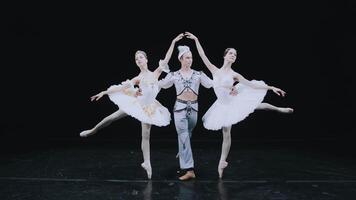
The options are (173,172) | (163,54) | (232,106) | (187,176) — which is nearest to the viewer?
(187,176)

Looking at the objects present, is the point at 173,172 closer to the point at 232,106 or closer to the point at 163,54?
the point at 232,106

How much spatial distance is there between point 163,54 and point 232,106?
2507 millimetres

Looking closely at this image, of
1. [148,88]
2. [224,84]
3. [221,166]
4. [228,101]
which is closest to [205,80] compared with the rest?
[224,84]

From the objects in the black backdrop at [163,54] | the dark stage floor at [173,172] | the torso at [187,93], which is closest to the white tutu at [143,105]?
the torso at [187,93]

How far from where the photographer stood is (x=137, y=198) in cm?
348

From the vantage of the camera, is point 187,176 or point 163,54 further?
point 163,54

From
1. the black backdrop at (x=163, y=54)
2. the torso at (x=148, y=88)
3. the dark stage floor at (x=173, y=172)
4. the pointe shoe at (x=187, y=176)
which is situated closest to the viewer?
the dark stage floor at (x=173, y=172)

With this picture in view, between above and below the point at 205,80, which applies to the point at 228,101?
below

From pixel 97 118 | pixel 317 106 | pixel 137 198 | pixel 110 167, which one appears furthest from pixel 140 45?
pixel 137 198

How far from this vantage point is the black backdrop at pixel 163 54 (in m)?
6.39

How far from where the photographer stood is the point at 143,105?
4.19 m

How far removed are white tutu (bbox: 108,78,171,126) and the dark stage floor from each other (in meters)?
0.56

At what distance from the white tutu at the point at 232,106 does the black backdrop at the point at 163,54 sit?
231 centimetres

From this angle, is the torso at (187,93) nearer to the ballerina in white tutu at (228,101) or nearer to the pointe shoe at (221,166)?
the ballerina in white tutu at (228,101)
